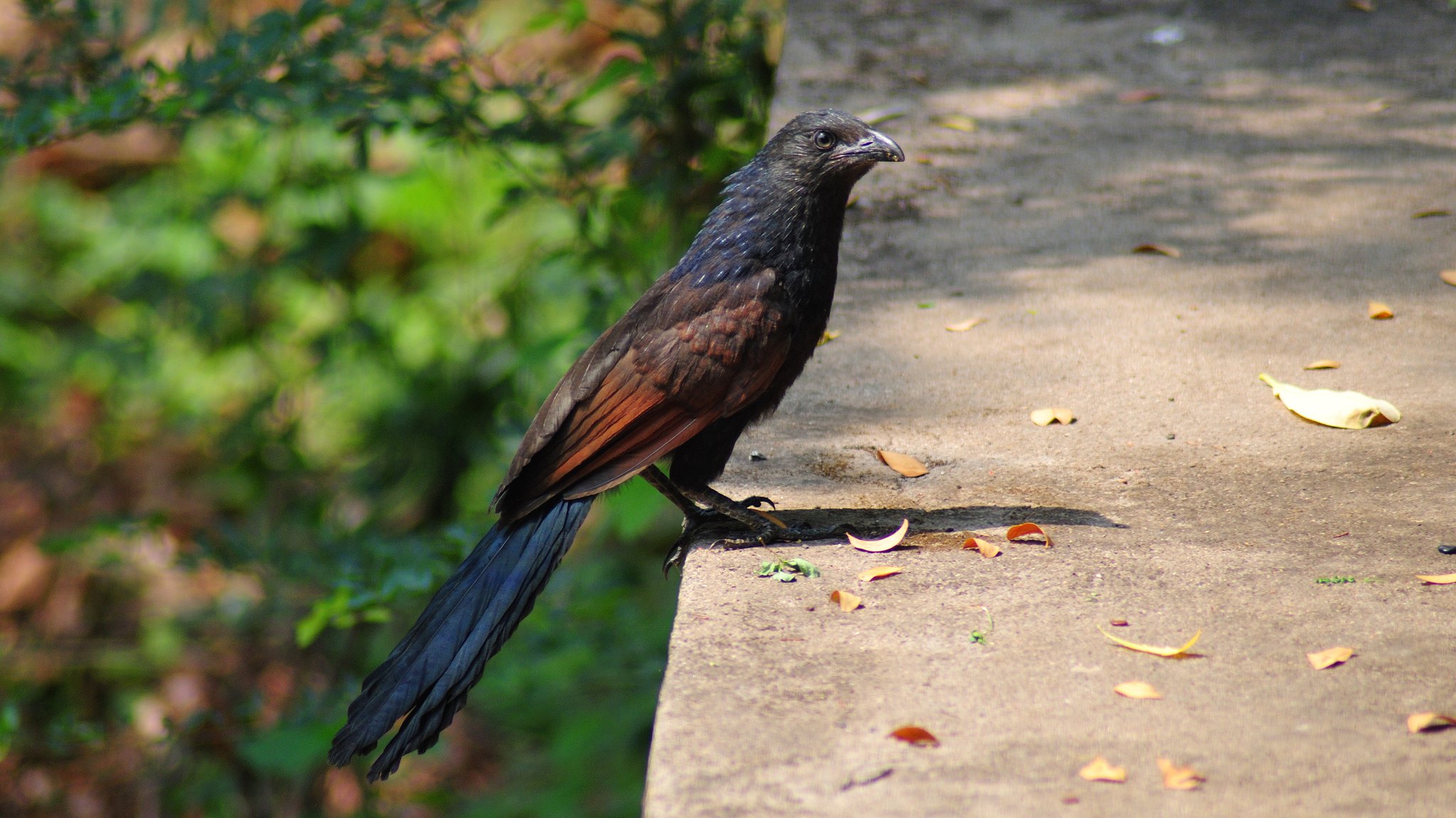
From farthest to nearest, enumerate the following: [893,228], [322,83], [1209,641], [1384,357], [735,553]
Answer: [893,228] → [322,83] → [1384,357] → [735,553] → [1209,641]

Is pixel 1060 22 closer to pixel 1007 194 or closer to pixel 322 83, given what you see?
pixel 1007 194

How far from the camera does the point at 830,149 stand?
259cm

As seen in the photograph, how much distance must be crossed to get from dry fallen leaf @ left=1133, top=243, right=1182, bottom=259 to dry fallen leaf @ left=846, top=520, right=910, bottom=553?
1.67 metres

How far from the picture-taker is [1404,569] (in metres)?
2.14

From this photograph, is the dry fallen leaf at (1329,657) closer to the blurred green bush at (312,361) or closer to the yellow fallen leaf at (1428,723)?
the yellow fallen leaf at (1428,723)

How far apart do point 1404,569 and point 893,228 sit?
2009 millimetres

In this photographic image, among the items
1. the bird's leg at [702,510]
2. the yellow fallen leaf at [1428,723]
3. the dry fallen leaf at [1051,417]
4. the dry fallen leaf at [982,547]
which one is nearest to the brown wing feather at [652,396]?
the bird's leg at [702,510]

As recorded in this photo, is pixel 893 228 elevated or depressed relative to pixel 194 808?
elevated

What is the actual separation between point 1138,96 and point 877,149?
2.46m

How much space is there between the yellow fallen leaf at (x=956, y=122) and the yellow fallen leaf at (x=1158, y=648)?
2846 millimetres

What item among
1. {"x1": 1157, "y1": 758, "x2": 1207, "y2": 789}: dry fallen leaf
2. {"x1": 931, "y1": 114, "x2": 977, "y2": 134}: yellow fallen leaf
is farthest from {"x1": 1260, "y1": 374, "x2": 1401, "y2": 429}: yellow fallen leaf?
{"x1": 931, "y1": 114, "x2": 977, "y2": 134}: yellow fallen leaf

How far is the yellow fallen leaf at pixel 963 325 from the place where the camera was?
3.26 metres

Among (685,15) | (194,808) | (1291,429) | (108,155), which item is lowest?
(194,808)

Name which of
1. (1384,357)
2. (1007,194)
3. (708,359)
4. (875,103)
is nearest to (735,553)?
(708,359)
